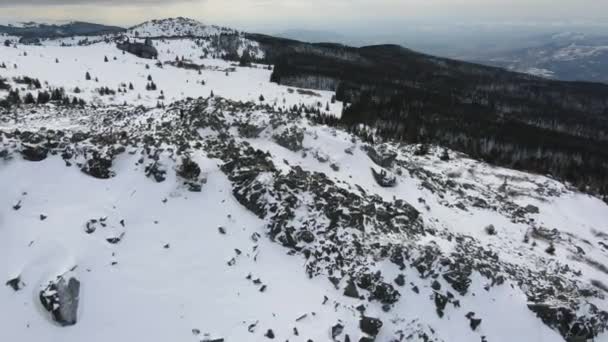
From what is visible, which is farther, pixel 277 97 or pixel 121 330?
pixel 277 97

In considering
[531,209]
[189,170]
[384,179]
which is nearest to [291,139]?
[384,179]

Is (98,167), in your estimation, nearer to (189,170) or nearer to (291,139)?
(189,170)

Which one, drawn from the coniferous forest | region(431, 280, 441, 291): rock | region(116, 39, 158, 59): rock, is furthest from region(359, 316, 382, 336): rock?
region(116, 39, 158, 59): rock

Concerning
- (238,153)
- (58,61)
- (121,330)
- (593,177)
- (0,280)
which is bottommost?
(593,177)

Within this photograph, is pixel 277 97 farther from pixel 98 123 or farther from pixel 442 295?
pixel 442 295

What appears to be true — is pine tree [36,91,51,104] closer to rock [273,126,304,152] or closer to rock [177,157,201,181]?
rock [177,157,201,181]

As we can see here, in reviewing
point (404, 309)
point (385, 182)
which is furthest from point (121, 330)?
point (385, 182)

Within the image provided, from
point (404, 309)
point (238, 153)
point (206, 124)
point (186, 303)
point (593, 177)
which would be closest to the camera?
point (186, 303)
